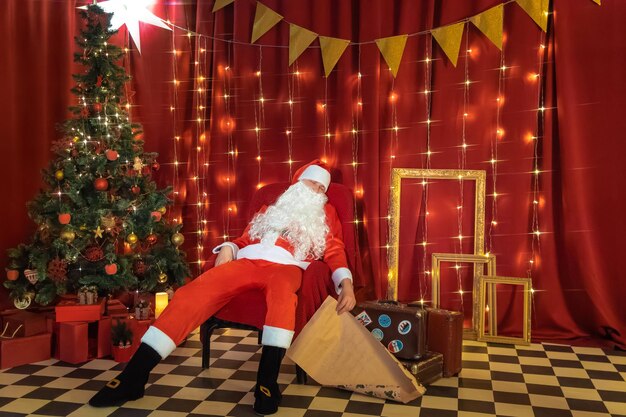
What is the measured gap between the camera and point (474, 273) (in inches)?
155

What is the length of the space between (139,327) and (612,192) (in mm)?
2850

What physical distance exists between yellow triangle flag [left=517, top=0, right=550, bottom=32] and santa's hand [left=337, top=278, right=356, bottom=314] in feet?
6.63

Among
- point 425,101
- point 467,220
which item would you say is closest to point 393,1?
point 425,101

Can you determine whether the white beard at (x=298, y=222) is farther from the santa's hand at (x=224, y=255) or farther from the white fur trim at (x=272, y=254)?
the santa's hand at (x=224, y=255)

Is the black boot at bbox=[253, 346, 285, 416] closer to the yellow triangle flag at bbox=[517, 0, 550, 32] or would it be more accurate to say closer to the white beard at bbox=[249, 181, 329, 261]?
the white beard at bbox=[249, 181, 329, 261]

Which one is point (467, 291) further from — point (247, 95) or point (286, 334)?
point (247, 95)

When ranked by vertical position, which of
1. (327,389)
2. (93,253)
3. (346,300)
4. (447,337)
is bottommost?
(327,389)

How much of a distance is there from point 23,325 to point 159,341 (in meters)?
1.11

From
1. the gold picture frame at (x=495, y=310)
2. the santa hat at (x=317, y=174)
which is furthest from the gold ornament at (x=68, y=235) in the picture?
the gold picture frame at (x=495, y=310)

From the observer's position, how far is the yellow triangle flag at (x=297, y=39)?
4156 mm

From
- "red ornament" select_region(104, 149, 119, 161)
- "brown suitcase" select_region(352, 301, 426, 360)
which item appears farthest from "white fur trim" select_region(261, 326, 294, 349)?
"red ornament" select_region(104, 149, 119, 161)

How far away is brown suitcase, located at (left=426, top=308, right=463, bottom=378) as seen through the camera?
3.15 meters

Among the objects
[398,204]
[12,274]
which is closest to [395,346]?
[398,204]

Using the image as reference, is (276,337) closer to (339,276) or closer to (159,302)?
(339,276)
